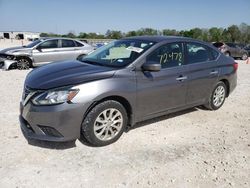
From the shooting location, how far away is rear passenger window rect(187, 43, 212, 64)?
5.15 m

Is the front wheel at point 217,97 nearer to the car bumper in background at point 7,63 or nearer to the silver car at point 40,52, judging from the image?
the silver car at point 40,52

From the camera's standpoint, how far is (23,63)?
1121 cm

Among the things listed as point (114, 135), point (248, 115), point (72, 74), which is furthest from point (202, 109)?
point (72, 74)

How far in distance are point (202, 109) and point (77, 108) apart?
11.1 ft

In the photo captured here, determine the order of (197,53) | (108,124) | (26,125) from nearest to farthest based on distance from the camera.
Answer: (26,125), (108,124), (197,53)

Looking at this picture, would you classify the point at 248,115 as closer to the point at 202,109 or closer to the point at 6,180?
the point at 202,109

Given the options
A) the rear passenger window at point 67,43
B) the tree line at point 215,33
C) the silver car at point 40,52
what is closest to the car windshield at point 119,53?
the silver car at point 40,52

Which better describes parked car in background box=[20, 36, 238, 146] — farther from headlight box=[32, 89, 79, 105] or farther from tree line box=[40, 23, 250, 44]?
tree line box=[40, 23, 250, 44]

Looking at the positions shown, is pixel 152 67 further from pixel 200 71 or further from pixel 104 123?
pixel 200 71

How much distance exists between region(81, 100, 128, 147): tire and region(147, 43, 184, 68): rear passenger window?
1.00 meters

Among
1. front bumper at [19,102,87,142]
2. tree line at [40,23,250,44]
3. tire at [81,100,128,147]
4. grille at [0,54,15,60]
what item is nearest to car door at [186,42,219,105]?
tire at [81,100,128,147]

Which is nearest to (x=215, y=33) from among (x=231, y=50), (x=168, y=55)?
(x=231, y=50)

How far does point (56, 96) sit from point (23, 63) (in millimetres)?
8345

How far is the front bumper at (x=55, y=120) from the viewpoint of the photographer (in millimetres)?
3590
